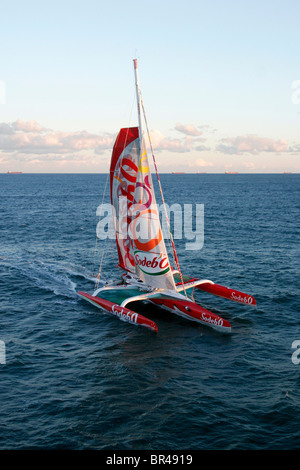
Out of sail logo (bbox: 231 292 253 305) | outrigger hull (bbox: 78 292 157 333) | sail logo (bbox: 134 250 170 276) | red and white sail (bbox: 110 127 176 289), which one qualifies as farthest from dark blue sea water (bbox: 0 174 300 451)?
red and white sail (bbox: 110 127 176 289)

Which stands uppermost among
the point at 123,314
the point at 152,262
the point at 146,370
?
the point at 152,262

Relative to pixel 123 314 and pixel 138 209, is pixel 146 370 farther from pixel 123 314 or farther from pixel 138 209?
pixel 138 209

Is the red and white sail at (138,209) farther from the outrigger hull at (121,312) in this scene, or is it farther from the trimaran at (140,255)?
the outrigger hull at (121,312)

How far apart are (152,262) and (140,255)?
4.09 ft

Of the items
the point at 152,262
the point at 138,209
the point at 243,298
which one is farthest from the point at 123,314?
the point at 243,298

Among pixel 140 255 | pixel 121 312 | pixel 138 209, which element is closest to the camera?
pixel 121 312

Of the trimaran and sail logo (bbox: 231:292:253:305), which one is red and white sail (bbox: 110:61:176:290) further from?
sail logo (bbox: 231:292:253:305)

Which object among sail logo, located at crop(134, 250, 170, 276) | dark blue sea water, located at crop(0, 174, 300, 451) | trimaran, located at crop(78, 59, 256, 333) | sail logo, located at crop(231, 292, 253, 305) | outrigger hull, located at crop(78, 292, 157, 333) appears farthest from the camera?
sail logo, located at crop(231, 292, 253, 305)

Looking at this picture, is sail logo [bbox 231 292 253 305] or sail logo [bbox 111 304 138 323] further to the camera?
sail logo [bbox 231 292 253 305]

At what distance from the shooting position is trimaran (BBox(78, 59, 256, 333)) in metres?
26.3

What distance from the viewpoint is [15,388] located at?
63.2ft

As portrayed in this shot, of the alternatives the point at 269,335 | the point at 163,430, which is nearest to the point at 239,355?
the point at 269,335

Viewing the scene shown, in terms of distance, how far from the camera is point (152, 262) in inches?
1081

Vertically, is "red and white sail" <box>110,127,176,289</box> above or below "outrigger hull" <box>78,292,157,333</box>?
above
